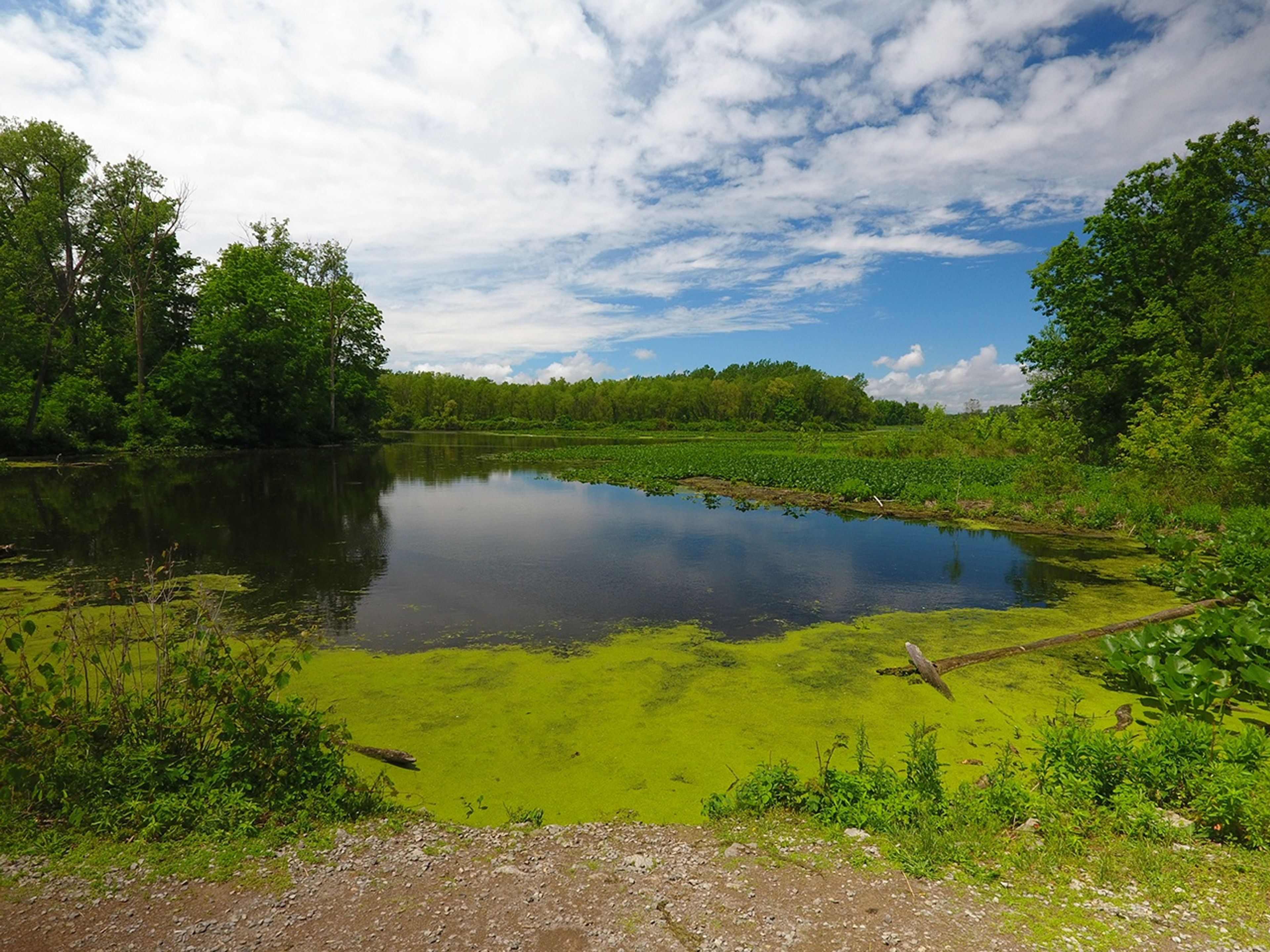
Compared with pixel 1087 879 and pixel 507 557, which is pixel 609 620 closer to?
pixel 507 557

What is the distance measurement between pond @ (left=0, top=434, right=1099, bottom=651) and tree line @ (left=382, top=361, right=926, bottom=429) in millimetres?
84643

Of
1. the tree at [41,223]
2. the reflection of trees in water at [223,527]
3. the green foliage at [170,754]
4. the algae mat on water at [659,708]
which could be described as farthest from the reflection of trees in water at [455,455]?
the green foliage at [170,754]

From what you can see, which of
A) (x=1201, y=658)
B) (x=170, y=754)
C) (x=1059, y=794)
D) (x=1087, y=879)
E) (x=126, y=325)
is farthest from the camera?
(x=126, y=325)

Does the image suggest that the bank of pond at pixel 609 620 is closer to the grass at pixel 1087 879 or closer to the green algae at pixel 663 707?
the green algae at pixel 663 707

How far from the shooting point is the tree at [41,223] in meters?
33.4

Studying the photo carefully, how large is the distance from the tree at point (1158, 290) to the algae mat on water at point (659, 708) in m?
22.9

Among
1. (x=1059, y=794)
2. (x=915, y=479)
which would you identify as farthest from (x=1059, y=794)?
(x=915, y=479)

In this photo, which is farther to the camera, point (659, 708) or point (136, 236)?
point (136, 236)

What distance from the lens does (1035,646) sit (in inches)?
374

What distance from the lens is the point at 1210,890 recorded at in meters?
3.79

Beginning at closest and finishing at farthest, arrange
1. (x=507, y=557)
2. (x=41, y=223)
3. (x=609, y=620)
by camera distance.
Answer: (x=609, y=620)
(x=507, y=557)
(x=41, y=223)

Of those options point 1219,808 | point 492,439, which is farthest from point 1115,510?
point 492,439

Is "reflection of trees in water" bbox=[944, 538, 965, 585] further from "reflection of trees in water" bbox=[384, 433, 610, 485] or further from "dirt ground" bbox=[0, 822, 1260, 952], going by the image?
"reflection of trees in water" bbox=[384, 433, 610, 485]

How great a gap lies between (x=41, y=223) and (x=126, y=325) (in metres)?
7.22
